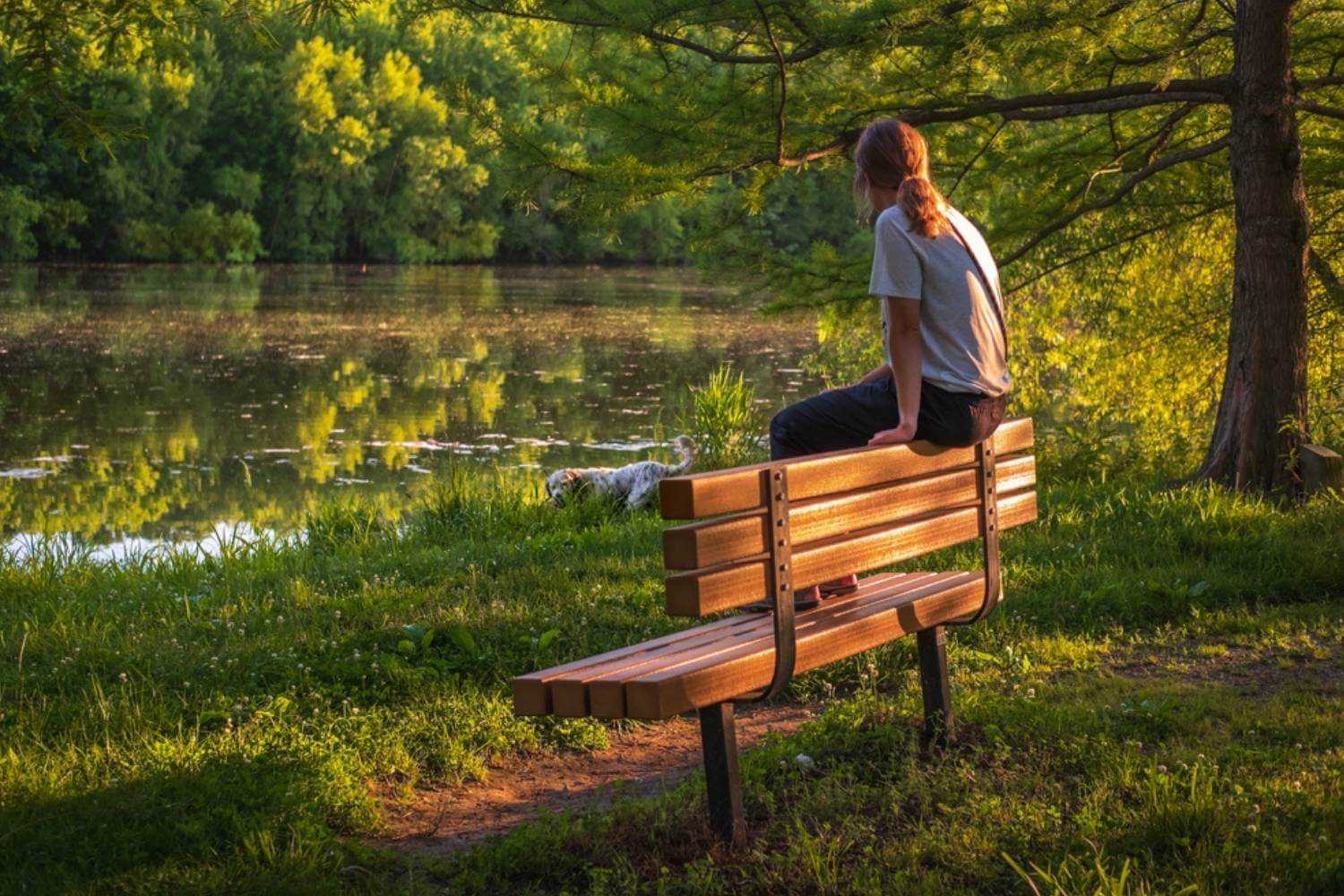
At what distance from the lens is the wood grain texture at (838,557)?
3.39 m

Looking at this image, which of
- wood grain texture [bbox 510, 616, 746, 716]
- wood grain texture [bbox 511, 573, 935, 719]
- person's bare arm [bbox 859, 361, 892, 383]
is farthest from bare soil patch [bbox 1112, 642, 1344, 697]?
wood grain texture [bbox 510, 616, 746, 716]

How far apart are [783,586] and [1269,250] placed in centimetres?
585

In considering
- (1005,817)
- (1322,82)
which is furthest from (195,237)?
(1005,817)

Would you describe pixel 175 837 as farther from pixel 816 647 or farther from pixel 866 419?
pixel 866 419

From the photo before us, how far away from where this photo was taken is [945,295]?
13.8ft

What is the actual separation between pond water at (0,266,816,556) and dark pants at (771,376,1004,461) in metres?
5.58

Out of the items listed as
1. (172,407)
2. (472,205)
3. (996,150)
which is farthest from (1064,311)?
(472,205)

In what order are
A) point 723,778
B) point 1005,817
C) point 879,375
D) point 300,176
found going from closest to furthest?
1. point 723,778
2. point 1005,817
3. point 879,375
4. point 300,176

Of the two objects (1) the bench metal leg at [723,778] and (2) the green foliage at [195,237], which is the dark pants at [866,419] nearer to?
(1) the bench metal leg at [723,778]

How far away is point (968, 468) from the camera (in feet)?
14.7

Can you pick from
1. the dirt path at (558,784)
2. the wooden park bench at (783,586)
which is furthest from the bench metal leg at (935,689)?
the dirt path at (558,784)

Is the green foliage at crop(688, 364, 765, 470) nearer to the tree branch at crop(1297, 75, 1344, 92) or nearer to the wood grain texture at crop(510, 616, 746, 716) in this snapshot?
the tree branch at crop(1297, 75, 1344, 92)

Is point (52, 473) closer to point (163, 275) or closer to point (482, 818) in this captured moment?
point (482, 818)

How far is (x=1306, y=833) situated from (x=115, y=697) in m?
3.76
